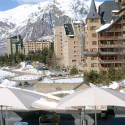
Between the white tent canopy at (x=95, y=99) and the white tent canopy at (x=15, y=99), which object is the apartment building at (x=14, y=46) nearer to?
the white tent canopy at (x=15, y=99)

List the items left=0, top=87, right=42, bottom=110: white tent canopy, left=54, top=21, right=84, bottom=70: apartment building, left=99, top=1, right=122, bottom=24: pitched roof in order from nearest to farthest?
left=0, top=87, right=42, bottom=110: white tent canopy < left=99, top=1, right=122, bottom=24: pitched roof < left=54, top=21, right=84, bottom=70: apartment building

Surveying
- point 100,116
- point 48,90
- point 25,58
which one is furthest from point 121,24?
point 25,58

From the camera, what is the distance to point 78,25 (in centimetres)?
7169

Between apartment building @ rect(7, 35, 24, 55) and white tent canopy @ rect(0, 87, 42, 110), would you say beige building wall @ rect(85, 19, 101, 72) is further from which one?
apartment building @ rect(7, 35, 24, 55)

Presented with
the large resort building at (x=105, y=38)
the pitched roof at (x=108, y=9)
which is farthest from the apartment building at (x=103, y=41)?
the pitched roof at (x=108, y=9)

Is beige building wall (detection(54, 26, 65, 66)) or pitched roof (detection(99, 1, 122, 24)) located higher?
pitched roof (detection(99, 1, 122, 24))

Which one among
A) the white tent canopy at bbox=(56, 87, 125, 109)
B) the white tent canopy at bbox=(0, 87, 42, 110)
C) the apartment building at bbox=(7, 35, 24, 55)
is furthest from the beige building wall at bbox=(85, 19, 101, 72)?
the apartment building at bbox=(7, 35, 24, 55)

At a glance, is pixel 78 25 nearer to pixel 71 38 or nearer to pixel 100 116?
pixel 71 38

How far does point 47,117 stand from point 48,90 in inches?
795

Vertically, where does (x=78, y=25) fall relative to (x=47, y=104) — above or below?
above

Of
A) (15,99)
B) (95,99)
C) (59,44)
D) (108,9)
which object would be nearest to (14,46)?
(59,44)

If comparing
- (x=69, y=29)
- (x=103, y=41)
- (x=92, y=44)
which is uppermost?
(x=69, y=29)

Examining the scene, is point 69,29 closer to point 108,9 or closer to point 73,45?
point 73,45

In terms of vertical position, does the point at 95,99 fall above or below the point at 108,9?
below
